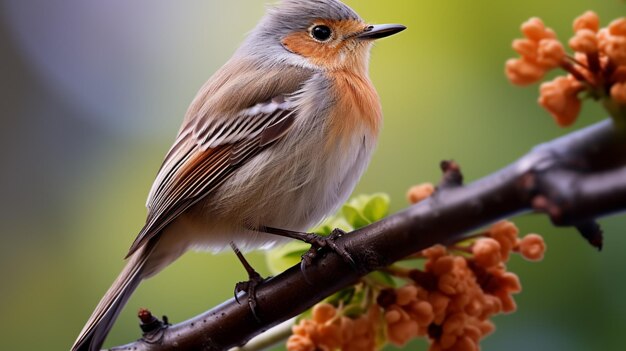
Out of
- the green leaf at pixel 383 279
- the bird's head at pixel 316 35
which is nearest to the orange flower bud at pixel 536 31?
the green leaf at pixel 383 279

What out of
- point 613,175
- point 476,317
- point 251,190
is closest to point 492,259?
point 476,317

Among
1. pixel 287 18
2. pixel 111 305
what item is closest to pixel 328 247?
pixel 111 305

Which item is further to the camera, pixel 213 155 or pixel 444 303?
pixel 213 155

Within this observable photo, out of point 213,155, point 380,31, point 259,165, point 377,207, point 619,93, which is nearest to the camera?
point 619,93

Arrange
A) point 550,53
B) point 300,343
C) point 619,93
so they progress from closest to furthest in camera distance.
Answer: point 619,93
point 550,53
point 300,343

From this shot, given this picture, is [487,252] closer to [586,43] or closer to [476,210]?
[476,210]

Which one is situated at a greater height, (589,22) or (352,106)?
(352,106)

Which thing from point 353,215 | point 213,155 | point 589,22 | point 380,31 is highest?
point 380,31
